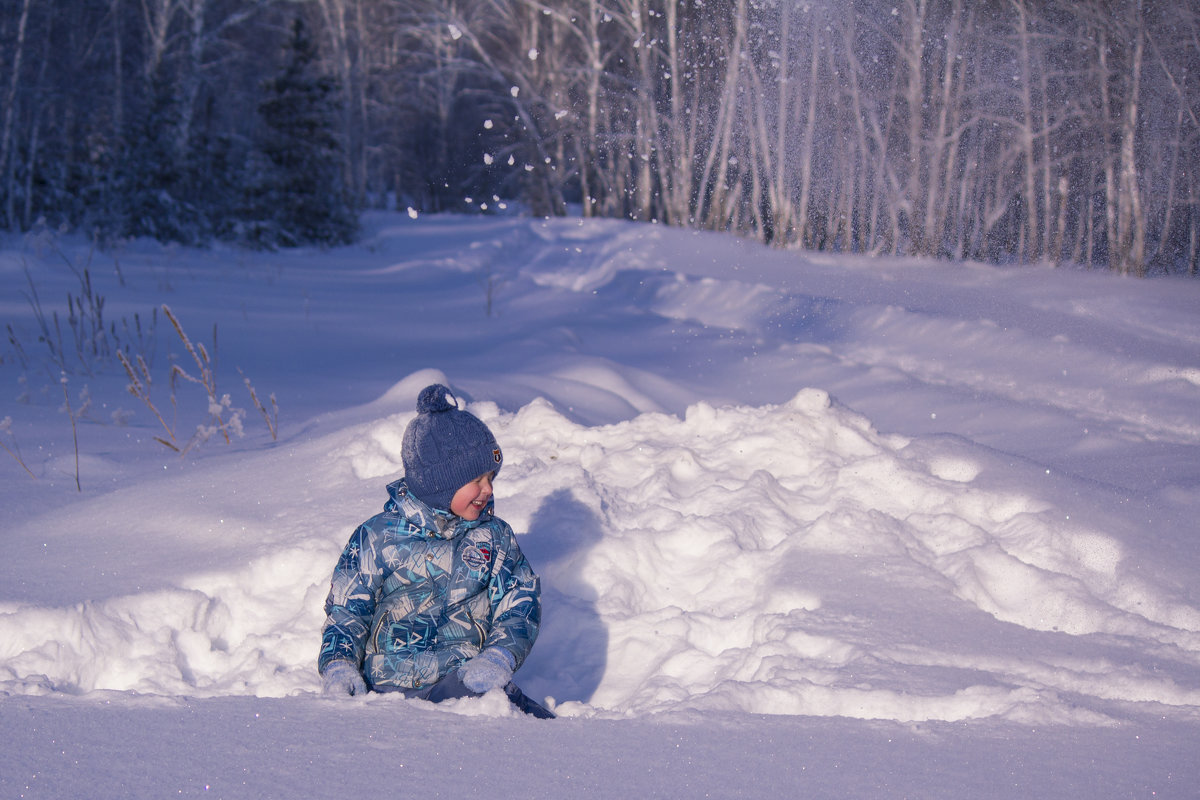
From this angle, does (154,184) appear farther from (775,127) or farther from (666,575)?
(666,575)

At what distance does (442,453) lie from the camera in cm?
202

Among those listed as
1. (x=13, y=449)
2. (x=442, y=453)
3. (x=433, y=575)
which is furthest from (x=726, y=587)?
(x=13, y=449)

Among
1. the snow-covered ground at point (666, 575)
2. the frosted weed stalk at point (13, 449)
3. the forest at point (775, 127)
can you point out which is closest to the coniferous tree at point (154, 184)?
the forest at point (775, 127)

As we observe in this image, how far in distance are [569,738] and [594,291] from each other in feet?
29.5

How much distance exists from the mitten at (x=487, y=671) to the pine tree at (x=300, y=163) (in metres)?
16.1

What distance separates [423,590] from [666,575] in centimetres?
93

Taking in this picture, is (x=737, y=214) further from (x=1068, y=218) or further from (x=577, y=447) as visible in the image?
(x=577, y=447)

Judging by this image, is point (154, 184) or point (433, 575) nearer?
point (433, 575)

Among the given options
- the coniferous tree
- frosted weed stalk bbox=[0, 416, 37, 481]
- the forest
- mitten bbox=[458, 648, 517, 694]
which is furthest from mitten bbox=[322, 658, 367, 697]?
the coniferous tree

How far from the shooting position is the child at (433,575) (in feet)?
6.69

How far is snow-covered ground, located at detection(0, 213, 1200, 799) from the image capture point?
1.53 m

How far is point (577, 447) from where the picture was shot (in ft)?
11.6

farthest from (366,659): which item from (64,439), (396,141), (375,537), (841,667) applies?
(396,141)

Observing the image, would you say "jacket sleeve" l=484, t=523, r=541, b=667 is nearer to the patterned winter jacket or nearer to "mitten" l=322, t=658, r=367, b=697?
the patterned winter jacket
